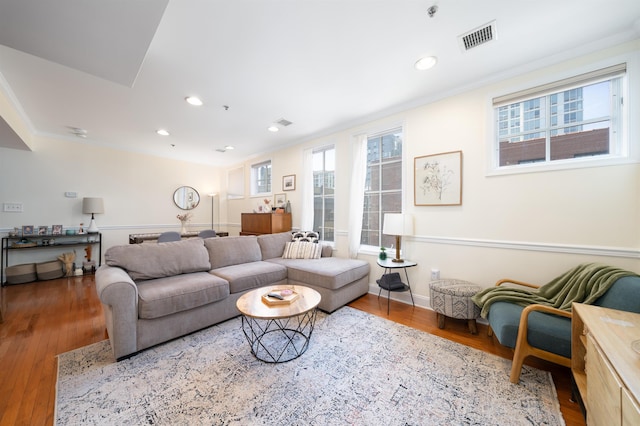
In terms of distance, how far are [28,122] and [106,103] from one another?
6.52 ft

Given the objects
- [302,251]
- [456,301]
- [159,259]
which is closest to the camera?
[456,301]

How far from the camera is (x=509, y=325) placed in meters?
1.68

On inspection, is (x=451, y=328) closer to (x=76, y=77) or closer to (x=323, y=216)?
(x=323, y=216)

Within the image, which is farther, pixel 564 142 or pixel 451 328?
pixel 451 328

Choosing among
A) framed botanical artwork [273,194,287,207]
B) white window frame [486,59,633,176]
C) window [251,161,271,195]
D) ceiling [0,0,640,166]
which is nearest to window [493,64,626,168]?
white window frame [486,59,633,176]

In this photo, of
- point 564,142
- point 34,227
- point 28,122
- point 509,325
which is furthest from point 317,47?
point 34,227

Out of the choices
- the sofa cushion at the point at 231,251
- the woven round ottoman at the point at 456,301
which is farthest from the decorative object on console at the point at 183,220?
the woven round ottoman at the point at 456,301

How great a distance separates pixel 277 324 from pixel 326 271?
0.81 metres

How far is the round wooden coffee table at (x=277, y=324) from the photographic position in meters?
1.76

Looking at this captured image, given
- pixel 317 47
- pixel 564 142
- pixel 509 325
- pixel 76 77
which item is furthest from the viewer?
pixel 76 77

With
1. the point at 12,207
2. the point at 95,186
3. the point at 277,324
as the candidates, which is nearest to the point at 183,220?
the point at 95,186

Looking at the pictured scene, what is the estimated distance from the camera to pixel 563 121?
2.20 metres

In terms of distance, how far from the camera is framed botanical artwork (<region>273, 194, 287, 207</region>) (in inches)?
189

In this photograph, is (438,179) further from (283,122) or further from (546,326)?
(283,122)
